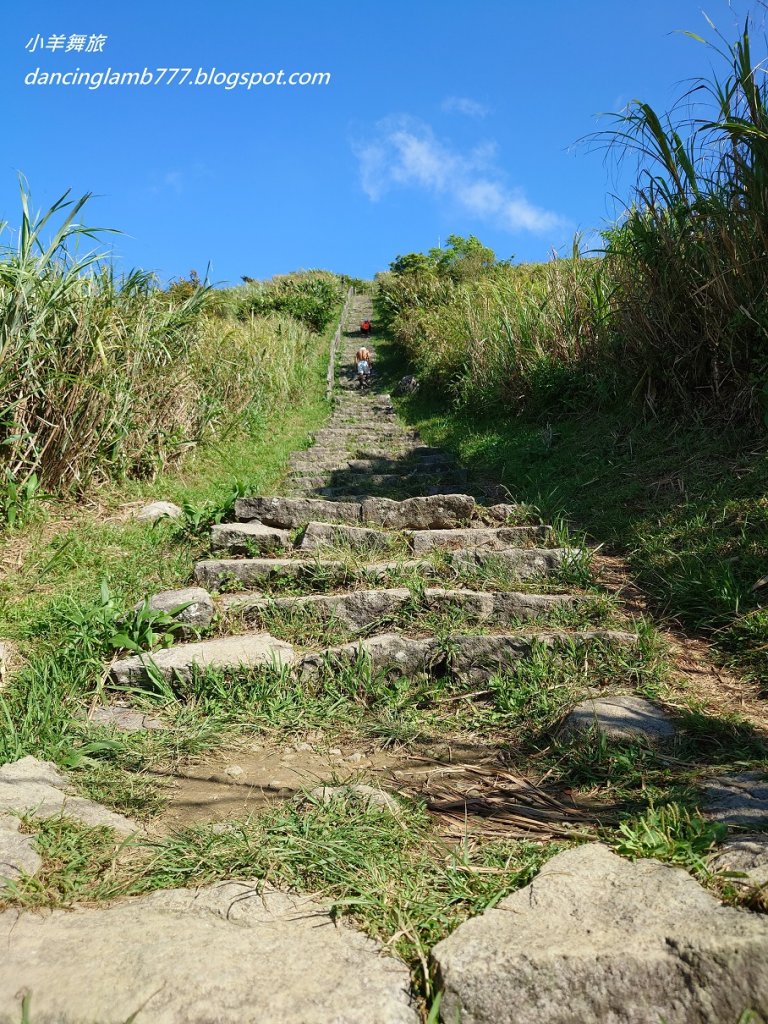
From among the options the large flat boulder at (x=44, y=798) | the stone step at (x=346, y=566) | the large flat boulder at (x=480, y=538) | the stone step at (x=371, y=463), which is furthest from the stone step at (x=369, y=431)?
the large flat boulder at (x=44, y=798)

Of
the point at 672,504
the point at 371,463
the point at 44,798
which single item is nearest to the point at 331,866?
the point at 44,798

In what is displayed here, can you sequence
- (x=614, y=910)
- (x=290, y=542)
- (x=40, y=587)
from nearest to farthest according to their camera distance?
1. (x=614, y=910)
2. (x=40, y=587)
3. (x=290, y=542)

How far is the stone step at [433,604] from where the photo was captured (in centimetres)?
386

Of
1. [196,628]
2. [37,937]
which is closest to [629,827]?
[37,937]

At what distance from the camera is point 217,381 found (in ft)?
30.1

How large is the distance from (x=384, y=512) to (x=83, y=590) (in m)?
2.24

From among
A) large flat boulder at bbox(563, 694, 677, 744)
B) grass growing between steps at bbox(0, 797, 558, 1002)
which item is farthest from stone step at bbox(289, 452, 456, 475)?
grass growing between steps at bbox(0, 797, 558, 1002)

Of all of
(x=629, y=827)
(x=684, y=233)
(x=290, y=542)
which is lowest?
(x=629, y=827)

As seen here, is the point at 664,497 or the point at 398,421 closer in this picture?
the point at 664,497

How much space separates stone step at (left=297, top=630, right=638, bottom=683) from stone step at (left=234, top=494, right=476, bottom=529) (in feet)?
6.46

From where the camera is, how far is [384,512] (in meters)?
5.59

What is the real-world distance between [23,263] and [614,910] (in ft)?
18.7

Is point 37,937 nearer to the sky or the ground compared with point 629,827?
nearer to the ground

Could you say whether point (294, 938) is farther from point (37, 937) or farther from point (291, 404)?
point (291, 404)
